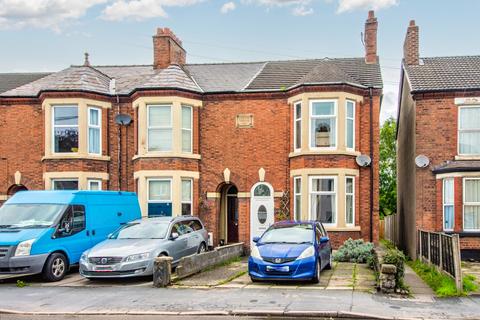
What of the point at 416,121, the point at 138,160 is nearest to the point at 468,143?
the point at 416,121

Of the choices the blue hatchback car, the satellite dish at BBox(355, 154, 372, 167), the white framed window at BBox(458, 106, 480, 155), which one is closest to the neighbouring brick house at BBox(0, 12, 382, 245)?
the satellite dish at BBox(355, 154, 372, 167)

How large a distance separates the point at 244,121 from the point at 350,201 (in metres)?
5.17

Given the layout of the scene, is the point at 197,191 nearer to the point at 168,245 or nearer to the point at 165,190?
the point at 165,190

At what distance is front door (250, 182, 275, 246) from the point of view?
22406 millimetres

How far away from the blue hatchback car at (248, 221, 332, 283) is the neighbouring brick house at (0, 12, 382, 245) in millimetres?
6459

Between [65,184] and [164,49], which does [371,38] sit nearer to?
[164,49]

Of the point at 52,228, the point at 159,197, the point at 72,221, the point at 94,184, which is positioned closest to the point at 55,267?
the point at 52,228

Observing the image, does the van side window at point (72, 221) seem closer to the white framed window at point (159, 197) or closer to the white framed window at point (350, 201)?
the white framed window at point (159, 197)

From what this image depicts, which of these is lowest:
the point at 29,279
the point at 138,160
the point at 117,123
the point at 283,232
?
the point at 29,279

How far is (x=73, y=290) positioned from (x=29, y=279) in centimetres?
259

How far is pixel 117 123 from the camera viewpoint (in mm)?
23438

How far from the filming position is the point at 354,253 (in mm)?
18594

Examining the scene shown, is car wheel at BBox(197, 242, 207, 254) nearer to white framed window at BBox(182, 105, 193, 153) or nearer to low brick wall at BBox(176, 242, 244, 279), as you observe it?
low brick wall at BBox(176, 242, 244, 279)

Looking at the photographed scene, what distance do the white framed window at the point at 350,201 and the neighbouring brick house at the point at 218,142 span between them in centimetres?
4
